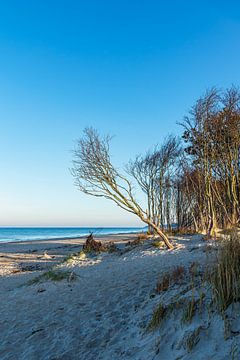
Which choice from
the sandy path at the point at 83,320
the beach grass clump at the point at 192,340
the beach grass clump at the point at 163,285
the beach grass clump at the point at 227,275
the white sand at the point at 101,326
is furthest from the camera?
the beach grass clump at the point at 163,285

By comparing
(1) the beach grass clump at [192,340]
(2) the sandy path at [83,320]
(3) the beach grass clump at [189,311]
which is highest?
(3) the beach grass clump at [189,311]

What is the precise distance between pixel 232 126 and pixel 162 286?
40.4ft

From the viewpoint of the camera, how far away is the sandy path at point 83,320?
4.09 metres

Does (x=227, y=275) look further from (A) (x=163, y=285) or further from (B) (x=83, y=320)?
(B) (x=83, y=320)

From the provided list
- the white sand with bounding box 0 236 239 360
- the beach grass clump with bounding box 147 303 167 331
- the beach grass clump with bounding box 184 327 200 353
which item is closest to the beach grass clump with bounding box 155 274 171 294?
the white sand with bounding box 0 236 239 360

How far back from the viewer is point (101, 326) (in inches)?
185

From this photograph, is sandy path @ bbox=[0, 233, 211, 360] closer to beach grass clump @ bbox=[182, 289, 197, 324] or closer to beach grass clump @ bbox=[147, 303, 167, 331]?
beach grass clump @ bbox=[147, 303, 167, 331]

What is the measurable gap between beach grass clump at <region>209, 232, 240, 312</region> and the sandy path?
41.5 inches

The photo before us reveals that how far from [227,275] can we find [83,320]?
8.11ft

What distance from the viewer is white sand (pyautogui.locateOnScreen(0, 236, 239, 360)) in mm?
3609

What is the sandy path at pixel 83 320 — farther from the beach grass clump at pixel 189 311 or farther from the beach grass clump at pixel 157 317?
the beach grass clump at pixel 189 311

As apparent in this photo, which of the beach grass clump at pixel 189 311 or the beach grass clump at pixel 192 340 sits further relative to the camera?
the beach grass clump at pixel 189 311

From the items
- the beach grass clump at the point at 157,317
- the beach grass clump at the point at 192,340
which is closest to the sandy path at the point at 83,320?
the beach grass clump at the point at 157,317

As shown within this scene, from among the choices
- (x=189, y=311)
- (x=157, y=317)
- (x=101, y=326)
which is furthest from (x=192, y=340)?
(x=101, y=326)
